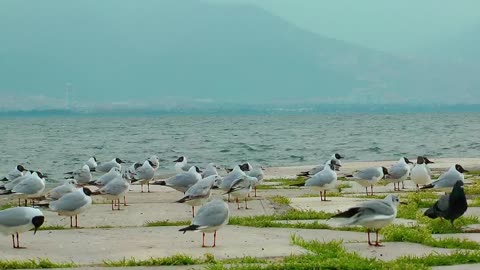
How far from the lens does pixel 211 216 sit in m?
10.9

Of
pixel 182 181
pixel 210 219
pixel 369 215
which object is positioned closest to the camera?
pixel 369 215

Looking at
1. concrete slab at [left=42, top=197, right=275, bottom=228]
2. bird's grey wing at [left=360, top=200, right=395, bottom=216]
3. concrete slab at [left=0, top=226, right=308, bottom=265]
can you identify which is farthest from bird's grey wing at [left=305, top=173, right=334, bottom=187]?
bird's grey wing at [left=360, top=200, right=395, bottom=216]

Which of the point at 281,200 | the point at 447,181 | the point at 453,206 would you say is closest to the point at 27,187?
the point at 281,200

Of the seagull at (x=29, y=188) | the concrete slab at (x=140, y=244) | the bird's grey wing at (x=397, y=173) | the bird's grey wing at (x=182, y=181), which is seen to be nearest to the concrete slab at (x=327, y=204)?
the bird's grey wing at (x=182, y=181)

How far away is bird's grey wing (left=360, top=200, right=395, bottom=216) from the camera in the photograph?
10.6 m

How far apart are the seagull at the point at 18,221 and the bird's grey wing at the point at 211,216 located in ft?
7.71

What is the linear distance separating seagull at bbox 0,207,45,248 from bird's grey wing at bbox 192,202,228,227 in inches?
92.5

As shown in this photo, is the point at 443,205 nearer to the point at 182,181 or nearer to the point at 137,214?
the point at 137,214

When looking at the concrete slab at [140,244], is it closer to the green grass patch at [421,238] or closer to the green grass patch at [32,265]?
the green grass patch at [32,265]

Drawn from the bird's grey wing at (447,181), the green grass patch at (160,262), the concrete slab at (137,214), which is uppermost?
the bird's grey wing at (447,181)

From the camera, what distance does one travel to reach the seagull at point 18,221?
36.2 feet

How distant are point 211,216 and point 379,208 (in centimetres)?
229

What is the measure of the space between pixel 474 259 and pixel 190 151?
43.5 metres

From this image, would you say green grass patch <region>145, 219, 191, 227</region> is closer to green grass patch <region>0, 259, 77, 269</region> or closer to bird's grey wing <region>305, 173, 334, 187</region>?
green grass patch <region>0, 259, 77, 269</region>
